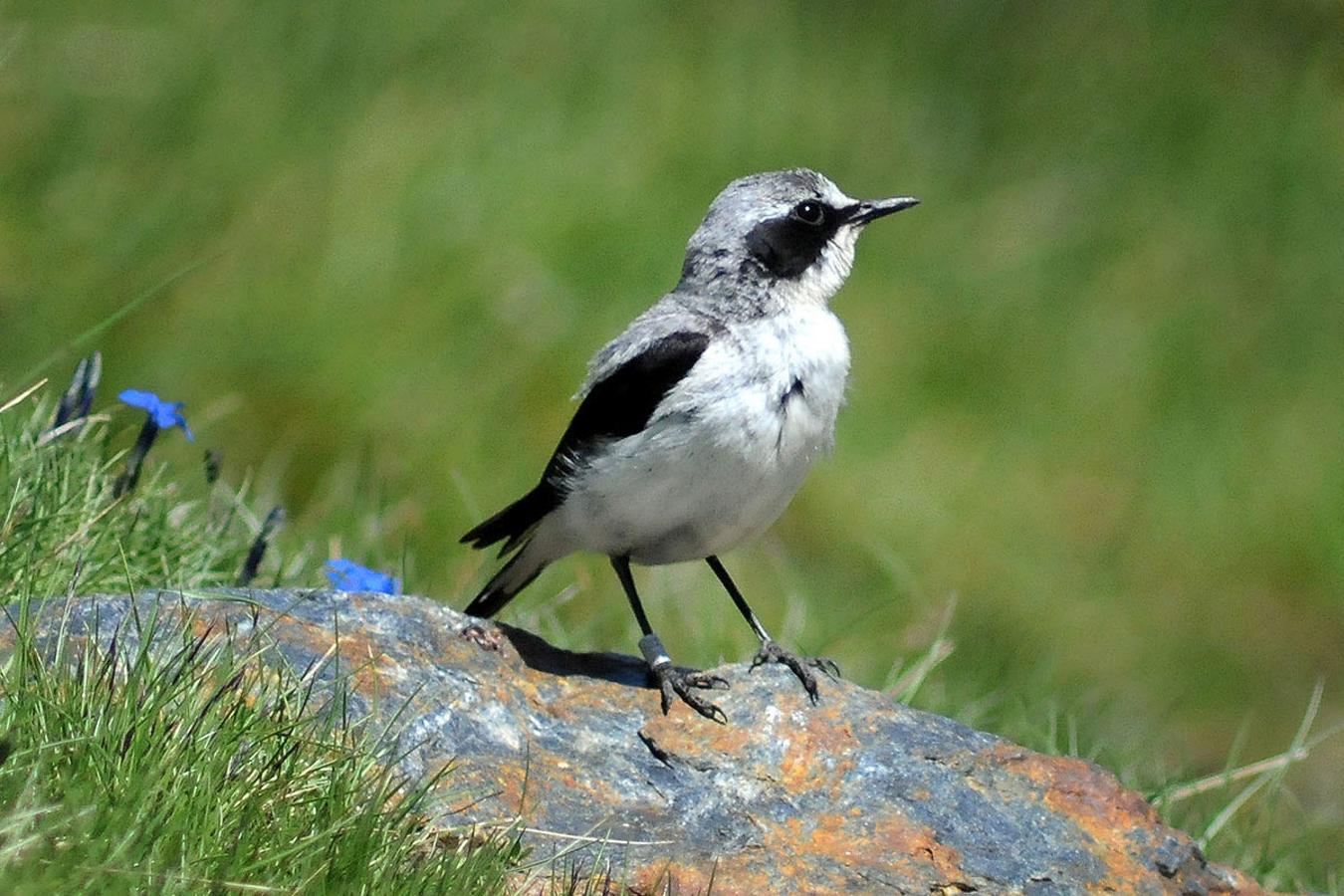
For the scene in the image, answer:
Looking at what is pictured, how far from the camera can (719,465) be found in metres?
5.22

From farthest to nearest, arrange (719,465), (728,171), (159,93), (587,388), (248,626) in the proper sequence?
(728,171) → (159,93) → (587,388) → (719,465) → (248,626)

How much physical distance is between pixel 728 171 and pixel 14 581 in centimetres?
615

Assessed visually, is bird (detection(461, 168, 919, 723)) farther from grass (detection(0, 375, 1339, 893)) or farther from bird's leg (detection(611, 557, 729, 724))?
grass (detection(0, 375, 1339, 893))

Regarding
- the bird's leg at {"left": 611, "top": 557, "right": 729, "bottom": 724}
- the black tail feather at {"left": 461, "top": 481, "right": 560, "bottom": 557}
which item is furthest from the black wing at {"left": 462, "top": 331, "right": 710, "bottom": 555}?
the bird's leg at {"left": 611, "top": 557, "right": 729, "bottom": 724}

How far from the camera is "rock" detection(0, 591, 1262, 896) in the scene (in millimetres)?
4262

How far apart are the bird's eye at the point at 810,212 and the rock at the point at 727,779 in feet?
5.67

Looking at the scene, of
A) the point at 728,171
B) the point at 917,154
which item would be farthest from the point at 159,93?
the point at 917,154

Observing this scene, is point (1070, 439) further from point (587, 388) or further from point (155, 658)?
point (155, 658)

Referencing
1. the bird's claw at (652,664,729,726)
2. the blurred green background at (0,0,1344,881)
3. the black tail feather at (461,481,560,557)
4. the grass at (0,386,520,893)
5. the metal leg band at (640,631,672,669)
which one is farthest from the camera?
the blurred green background at (0,0,1344,881)

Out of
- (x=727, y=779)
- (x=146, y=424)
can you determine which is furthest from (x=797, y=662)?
(x=146, y=424)

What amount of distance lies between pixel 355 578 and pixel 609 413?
35.4 inches

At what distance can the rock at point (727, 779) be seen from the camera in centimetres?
426

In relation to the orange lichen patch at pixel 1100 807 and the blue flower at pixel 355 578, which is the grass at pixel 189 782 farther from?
the orange lichen patch at pixel 1100 807

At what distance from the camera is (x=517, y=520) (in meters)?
5.82
